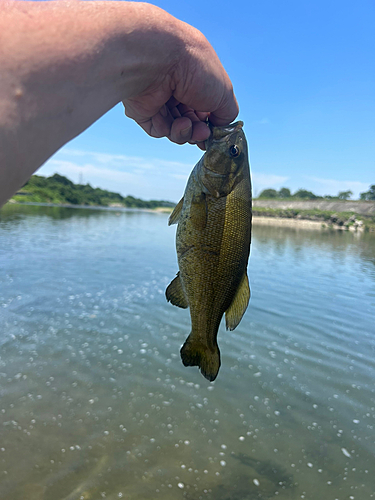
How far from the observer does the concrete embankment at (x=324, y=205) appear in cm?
8381

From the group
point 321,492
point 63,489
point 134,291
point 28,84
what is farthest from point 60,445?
point 134,291

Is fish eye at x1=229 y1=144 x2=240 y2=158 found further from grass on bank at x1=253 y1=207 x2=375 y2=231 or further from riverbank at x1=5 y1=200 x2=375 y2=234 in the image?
grass on bank at x1=253 y1=207 x2=375 y2=231

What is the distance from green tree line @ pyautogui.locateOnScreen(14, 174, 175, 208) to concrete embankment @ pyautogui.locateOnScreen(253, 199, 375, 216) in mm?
72443

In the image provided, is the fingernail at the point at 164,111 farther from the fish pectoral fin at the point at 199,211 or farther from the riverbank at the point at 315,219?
the riverbank at the point at 315,219

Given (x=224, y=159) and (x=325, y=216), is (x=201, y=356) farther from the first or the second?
(x=325, y=216)

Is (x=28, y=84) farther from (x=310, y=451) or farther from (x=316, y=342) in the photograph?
(x=316, y=342)

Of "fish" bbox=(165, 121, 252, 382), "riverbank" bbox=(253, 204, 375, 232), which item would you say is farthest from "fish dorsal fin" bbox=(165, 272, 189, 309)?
"riverbank" bbox=(253, 204, 375, 232)

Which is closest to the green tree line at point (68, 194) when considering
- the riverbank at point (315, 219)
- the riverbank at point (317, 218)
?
the riverbank at point (315, 219)

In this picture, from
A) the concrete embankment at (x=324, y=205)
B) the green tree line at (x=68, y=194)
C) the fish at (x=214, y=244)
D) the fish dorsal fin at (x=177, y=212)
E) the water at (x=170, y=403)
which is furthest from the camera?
the green tree line at (x=68, y=194)

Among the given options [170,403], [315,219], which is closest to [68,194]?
[315,219]

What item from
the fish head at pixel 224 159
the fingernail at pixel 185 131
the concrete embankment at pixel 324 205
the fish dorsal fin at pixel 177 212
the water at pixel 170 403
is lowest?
the water at pixel 170 403

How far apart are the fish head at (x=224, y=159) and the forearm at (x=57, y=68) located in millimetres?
991

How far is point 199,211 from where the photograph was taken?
7.90 feet

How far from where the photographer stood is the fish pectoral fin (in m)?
2.39
